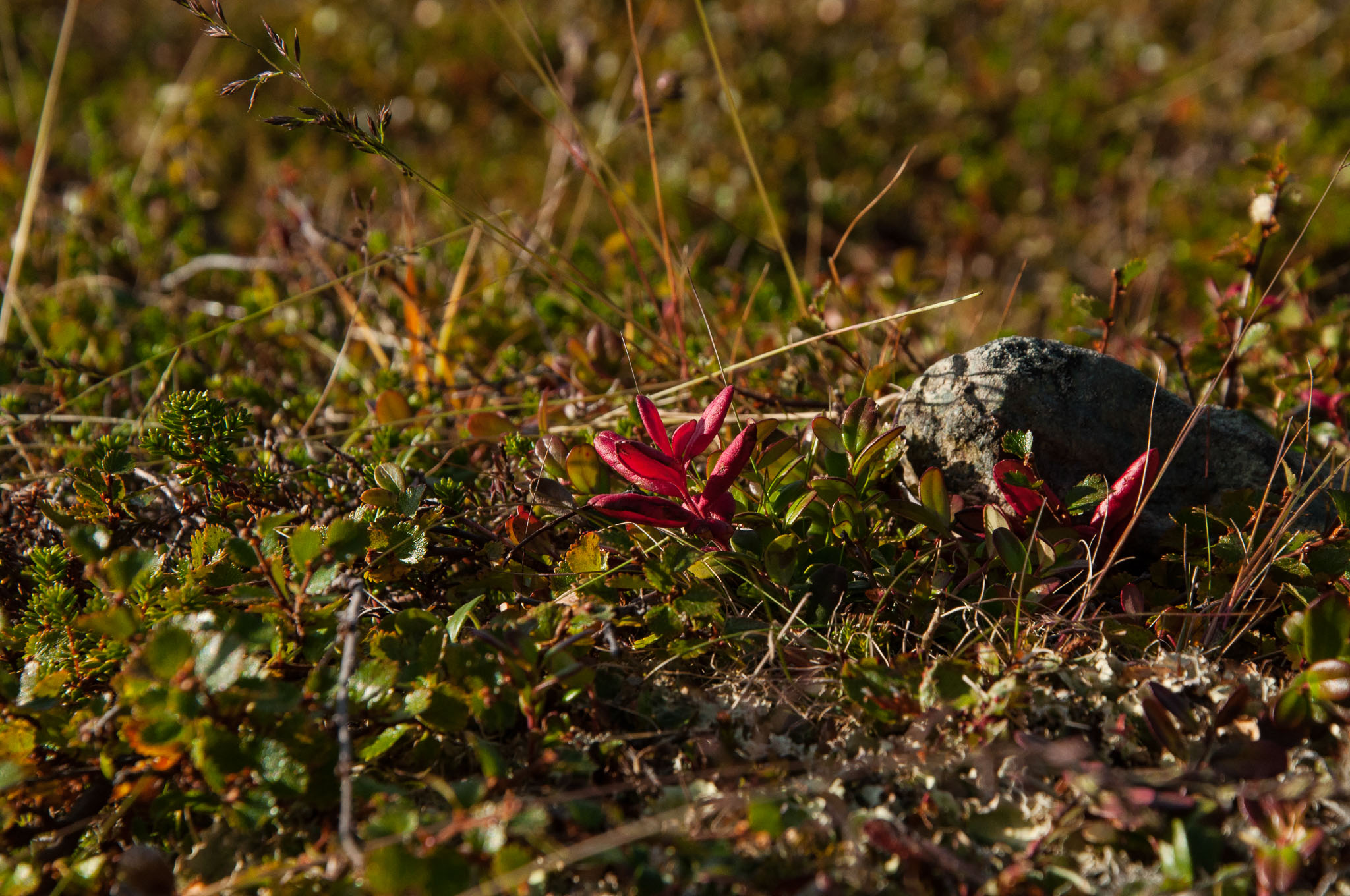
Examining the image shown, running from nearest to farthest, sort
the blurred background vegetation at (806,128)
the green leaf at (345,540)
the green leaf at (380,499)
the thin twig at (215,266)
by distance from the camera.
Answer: the green leaf at (345,540) → the green leaf at (380,499) → the thin twig at (215,266) → the blurred background vegetation at (806,128)

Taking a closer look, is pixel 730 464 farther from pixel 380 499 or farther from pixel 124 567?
pixel 124 567

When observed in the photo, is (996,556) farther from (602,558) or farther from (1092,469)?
(602,558)

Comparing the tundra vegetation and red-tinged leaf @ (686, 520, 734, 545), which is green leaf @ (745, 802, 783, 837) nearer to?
the tundra vegetation

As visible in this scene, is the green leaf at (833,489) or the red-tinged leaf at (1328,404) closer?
the green leaf at (833,489)

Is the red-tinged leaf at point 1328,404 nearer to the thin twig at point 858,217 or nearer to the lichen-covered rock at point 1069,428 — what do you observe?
the lichen-covered rock at point 1069,428

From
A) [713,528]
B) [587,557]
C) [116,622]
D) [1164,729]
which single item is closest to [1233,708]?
[1164,729]

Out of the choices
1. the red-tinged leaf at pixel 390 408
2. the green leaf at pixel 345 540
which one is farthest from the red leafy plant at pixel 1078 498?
the red-tinged leaf at pixel 390 408

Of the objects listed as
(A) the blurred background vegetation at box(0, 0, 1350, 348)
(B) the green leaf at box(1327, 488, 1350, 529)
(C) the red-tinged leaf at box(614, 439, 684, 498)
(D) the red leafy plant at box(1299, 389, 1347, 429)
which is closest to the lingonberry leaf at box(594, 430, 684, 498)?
(C) the red-tinged leaf at box(614, 439, 684, 498)
